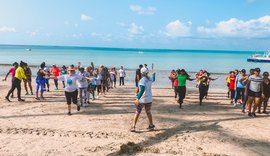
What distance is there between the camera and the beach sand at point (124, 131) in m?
6.83

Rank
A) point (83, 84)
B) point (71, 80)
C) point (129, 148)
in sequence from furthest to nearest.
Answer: point (83, 84) → point (71, 80) → point (129, 148)

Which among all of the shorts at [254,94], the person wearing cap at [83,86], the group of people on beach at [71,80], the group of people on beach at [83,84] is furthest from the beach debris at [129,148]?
the shorts at [254,94]

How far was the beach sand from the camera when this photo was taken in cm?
683

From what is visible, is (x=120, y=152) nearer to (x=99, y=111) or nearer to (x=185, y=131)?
(x=185, y=131)

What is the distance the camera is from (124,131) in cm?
831

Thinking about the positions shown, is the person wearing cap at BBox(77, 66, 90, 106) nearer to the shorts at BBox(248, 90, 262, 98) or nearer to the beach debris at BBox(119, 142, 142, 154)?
the beach debris at BBox(119, 142, 142, 154)

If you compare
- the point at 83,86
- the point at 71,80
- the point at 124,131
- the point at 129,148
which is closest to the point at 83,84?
the point at 83,86

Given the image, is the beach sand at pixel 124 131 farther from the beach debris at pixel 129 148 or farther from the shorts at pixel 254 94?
the shorts at pixel 254 94

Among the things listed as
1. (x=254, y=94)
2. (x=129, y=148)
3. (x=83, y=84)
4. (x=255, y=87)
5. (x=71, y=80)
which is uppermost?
(x=71, y=80)

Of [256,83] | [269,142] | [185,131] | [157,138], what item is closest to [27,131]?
[157,138]

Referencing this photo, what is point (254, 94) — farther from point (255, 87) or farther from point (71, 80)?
point (71, 80)

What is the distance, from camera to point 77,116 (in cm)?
1013

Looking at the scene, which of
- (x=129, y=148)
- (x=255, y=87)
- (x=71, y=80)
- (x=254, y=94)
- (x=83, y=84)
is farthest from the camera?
(x=83, y=84)

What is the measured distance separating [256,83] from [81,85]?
6976 millimetres
